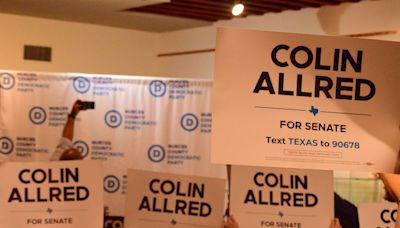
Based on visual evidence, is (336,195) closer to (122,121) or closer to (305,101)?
(305,101)

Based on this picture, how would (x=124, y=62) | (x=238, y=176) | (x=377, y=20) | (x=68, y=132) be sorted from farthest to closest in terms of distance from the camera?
1. (x=124, y=62)
2. (x=68, y=132)
3. (x=377, y=20)
4. (x=238, y=176)

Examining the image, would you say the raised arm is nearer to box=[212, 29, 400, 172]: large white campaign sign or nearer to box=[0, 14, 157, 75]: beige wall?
box=[0, 14, 157, 75]: beige wall

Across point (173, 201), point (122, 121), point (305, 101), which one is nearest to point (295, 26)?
point (122, 121)

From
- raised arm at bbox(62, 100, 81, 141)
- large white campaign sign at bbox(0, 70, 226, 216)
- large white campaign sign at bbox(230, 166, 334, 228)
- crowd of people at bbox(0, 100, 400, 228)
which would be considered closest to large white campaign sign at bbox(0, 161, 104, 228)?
crowd of people at bbox(0, 100, 400, 228)

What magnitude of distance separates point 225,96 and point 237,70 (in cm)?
9

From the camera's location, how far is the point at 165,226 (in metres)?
3.91

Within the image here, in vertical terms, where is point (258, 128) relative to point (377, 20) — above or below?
below

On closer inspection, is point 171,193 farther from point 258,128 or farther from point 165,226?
point 258,128

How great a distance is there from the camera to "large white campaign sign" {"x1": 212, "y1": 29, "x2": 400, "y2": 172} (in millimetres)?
2125

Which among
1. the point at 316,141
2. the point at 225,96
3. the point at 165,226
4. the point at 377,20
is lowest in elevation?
the point at 165,226

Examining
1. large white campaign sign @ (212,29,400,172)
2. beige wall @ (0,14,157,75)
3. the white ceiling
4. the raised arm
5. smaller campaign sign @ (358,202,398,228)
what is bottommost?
smaller campaign sign @ (358,202,398,228)

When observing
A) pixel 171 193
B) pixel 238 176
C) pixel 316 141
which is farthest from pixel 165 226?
pixel 316 141

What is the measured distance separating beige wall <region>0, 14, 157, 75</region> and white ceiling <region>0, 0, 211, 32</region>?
11cm

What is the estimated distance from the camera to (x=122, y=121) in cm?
589
